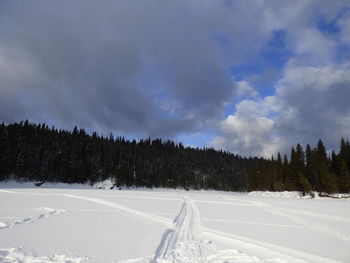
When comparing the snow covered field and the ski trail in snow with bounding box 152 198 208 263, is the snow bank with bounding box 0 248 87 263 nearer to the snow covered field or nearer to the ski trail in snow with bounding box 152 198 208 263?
the snow covered field

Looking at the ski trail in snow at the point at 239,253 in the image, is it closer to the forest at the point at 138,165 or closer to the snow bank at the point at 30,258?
the snow bank at the point at 30,258

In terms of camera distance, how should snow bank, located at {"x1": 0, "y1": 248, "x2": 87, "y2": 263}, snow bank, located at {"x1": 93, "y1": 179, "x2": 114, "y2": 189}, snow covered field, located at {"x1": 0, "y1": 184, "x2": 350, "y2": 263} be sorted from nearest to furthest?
snow bank, located at {"x1": 0, "y1": 248, "x2": 87, "y2": 263} < snow covered field, located at {"x1": 0, "y1": 184, "x2": 350, "y2": 263} < snow bank, located at {"x1": 93, "y1": 179, "x2": 114, "y2": 189}

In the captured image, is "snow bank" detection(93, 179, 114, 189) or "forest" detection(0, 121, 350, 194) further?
"snow bank" detection(93, 179, 114, 189)

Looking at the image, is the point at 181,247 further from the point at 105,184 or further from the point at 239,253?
the point at 105,184

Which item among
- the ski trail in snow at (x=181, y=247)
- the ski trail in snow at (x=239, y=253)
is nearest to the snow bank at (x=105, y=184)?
the ski trail in snow at (x=181, y=247)

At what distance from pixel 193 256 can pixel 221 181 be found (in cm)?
13119

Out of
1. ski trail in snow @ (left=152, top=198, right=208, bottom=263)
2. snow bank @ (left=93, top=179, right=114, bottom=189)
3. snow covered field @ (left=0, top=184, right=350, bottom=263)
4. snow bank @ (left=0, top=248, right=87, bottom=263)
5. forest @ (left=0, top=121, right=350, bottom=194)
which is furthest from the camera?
snow bank @ (left=93, top=179, right=114, bottom=189)

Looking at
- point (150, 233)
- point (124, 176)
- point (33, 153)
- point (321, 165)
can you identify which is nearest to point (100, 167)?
point (124, 176)

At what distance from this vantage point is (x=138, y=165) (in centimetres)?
11119

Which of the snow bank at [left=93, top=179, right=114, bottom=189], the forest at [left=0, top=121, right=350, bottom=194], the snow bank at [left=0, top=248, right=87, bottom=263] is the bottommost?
the snow bank at [left=0, top=248, right=87, bottom=263]

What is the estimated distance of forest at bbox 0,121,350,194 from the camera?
225 ft

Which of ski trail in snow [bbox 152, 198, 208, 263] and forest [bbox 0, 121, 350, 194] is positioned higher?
forest [bbox 0, 121, 350, 194]

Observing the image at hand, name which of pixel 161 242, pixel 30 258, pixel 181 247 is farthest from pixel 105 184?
pixel 30 258

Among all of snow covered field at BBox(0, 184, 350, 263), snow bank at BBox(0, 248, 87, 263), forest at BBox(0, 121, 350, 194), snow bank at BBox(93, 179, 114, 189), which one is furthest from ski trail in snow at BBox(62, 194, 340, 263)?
snow bank at BBox(93, 179, 114, 189)
